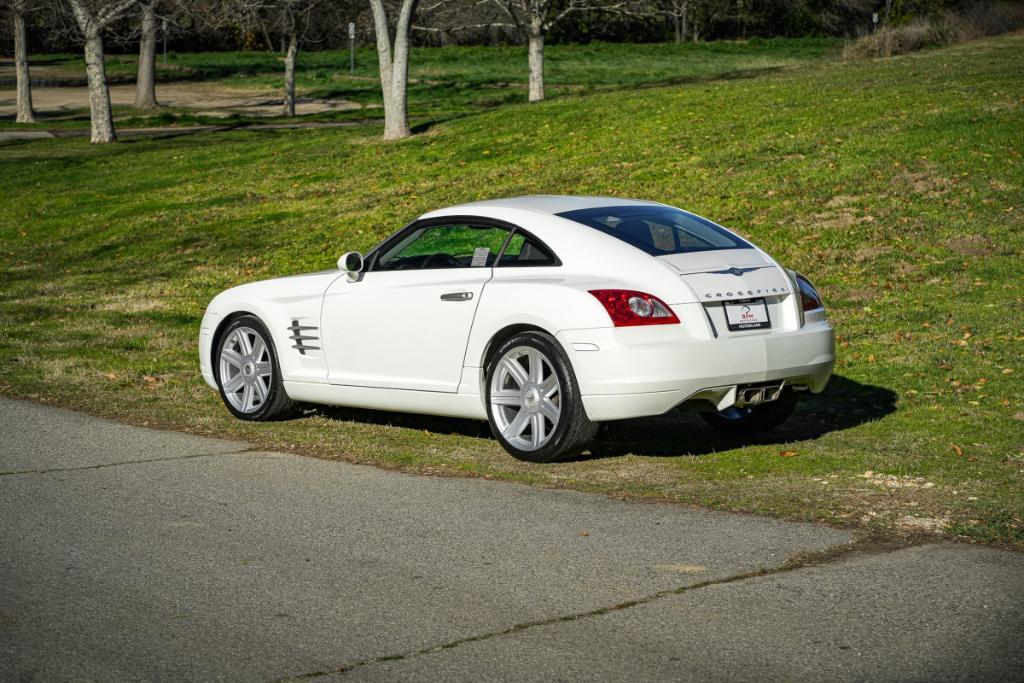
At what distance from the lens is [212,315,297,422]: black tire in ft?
30.5

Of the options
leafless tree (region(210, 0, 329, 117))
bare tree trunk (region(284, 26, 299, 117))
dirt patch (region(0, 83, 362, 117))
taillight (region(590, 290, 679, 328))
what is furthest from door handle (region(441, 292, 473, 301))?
dirt patch (region(0, 83, 362, 117))

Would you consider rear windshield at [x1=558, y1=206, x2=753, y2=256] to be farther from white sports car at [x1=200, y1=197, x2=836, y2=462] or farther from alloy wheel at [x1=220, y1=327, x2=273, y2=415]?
alloy wheel at [x1=220, y1=327, x2=273, y2=415]

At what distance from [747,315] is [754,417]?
4.20 ft

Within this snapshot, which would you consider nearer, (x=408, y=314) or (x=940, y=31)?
(x=408, y=314)

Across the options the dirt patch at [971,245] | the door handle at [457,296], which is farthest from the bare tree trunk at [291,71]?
the door handle at [457,296]

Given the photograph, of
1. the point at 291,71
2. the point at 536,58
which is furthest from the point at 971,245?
the point at 291,71

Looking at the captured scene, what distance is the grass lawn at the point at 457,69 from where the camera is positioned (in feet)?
159

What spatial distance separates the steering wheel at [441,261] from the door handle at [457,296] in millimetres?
235

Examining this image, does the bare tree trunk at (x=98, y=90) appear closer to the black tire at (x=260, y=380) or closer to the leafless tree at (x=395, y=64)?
the leafless tree at (x=395, y=64)

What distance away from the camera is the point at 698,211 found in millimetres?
18781

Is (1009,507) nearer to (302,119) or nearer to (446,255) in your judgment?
(446,255)

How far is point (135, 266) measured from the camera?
19.3 m

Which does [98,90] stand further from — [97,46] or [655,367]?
[655,367]

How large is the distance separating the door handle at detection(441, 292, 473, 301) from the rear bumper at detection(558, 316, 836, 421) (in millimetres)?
821
